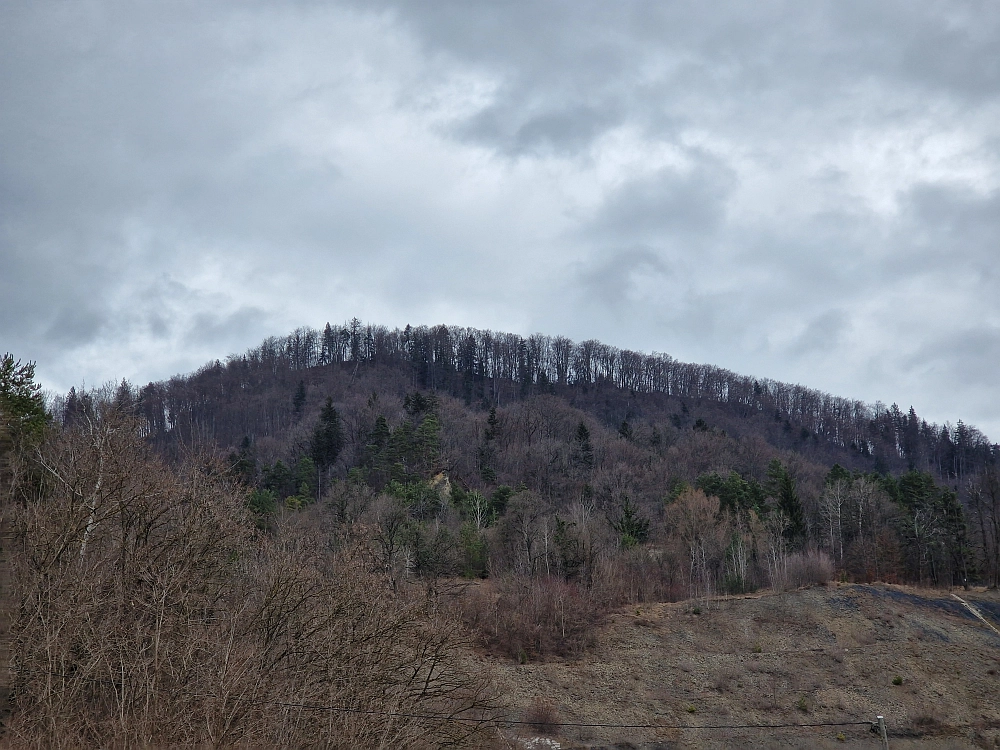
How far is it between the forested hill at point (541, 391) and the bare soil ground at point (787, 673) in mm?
59966

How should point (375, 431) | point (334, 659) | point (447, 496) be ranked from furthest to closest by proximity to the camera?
point (375, 431) → point (447, 496) → point (334, 659)

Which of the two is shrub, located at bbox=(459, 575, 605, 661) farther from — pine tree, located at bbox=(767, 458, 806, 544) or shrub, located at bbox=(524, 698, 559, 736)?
pine tree, located at bbox=(767, 458, 806, 544)

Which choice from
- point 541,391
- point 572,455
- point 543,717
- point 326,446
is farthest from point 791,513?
point 541,391

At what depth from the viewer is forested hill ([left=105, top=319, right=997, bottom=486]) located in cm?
12200

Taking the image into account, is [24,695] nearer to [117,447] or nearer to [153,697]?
[153,697]

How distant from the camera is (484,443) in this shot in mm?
91438

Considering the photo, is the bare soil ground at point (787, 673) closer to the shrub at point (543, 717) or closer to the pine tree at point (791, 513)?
the shrub at point (543, 717)

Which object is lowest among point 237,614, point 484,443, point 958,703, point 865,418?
point 958,703

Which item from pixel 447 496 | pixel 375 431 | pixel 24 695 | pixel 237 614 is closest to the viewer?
pixel 24 695

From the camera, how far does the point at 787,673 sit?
45594mm

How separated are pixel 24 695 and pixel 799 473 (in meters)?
91.9

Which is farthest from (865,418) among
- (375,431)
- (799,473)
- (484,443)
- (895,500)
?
(375,431)

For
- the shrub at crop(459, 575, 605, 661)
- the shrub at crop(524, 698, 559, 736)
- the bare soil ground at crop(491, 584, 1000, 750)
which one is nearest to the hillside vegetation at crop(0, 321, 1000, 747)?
the shrub at crop(459, 575, 605, 661)

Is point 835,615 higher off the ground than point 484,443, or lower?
lower
